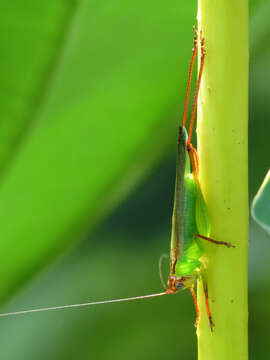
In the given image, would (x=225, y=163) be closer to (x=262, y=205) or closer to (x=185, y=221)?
(x=262, y=205)

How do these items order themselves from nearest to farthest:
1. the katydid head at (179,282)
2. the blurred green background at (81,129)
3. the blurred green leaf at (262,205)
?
1. the blurred green leaf at (262,205)
2. the blurred green background at (81,129)
3. the katydid head at (179,282)

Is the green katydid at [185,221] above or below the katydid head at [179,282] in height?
above

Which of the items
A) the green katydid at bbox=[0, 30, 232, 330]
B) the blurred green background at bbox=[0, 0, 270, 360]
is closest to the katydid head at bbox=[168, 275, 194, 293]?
the green katydid at bbox=[0, 30, 232, 330]

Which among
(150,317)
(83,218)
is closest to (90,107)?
(83,218)

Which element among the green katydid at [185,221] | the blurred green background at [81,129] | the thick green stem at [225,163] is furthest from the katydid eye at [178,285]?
the thick green stem at [225,163]

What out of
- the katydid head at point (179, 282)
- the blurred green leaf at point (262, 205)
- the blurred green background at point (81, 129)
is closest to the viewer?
the blurred green leaf at point (262, 205)

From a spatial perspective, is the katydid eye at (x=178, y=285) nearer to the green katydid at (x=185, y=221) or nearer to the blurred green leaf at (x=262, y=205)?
the green katydid at (x=185, y=221)

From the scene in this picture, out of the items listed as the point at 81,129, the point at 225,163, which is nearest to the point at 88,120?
the point at 81,129
